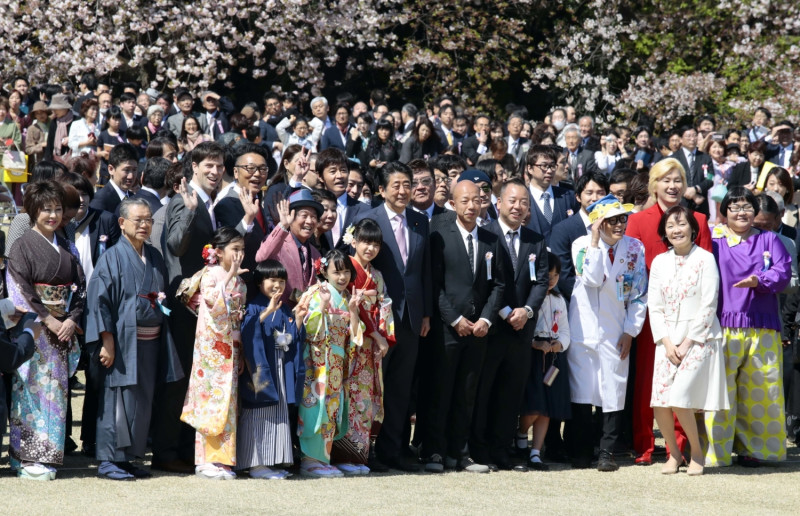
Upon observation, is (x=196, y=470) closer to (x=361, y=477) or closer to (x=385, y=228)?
(x=361, y=477)

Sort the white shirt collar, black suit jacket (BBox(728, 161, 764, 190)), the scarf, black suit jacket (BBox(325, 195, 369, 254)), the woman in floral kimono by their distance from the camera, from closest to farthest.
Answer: the woman in floral kimono, black suit jacket (BBox(325, 195, 369, 254)), the white shirt collar, the scarf, black suit jacket (BBox(728, 161, 764, 190))

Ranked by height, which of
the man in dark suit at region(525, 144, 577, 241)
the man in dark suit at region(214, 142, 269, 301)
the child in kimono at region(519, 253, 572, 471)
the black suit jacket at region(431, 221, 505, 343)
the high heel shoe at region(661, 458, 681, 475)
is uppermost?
the man in dark suit at region(525, 144, 577, 241)

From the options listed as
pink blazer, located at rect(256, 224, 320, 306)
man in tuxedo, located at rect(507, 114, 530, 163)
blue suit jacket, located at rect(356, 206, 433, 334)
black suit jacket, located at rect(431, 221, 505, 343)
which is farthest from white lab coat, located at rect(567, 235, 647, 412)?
man in tuxedo, located at rect(507, 114, 530, 163)

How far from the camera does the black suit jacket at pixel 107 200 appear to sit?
770 cm

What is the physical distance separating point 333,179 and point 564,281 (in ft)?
5.70

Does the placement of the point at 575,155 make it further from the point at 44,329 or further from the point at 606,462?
the point at 44,329

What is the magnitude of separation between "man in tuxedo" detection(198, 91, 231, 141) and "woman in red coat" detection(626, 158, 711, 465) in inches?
290

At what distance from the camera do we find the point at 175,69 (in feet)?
55.3

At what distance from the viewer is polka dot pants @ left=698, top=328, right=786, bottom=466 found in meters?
7.28

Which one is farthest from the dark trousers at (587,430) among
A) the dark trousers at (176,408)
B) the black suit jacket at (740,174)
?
the black suit jacket at (740,174)

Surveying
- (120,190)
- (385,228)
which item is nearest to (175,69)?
(120,190)

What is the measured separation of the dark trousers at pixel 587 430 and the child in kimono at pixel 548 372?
0.11m

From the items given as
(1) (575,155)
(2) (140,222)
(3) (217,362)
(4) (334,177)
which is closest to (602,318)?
(4) (334,177)

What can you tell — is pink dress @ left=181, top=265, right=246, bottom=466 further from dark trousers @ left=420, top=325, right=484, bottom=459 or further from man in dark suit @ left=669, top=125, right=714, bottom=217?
man in dark suit @ left=669, top=125, right=714, bottom=217
